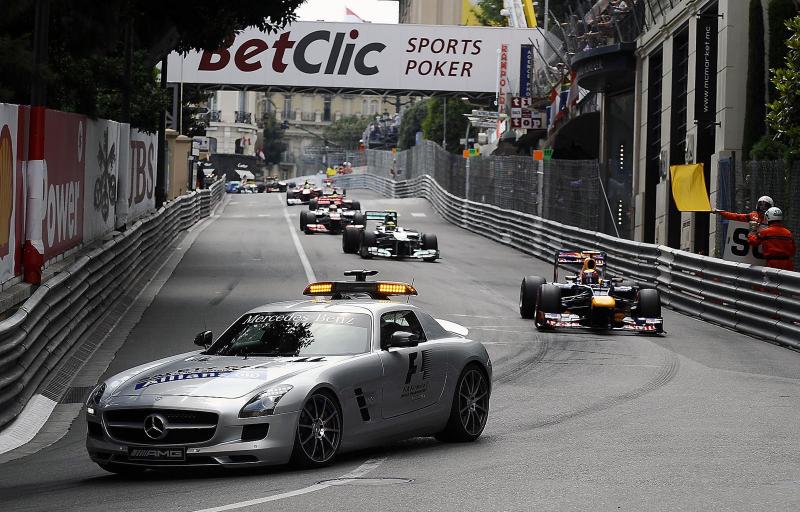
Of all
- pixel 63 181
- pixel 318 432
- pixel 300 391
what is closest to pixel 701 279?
pixel 63 181

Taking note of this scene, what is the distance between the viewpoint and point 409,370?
409 inches

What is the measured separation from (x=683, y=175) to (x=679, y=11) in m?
14.3

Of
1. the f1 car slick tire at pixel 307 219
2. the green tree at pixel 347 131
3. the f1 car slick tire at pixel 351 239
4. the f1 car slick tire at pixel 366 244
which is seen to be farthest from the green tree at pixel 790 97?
the green tree at pixel 347 131

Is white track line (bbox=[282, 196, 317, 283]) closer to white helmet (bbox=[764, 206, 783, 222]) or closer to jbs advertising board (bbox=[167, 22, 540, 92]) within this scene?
white helmet (bbox=[764, 206, 783, 222])

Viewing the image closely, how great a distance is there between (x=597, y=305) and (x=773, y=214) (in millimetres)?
2836

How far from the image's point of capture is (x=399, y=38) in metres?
67.9

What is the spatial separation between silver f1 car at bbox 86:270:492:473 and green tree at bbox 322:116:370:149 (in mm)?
161159

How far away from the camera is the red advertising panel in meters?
15.9

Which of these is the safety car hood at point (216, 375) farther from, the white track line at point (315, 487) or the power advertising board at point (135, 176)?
the power advertising board at point (135, 176)

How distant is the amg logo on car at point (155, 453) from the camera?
8789mm

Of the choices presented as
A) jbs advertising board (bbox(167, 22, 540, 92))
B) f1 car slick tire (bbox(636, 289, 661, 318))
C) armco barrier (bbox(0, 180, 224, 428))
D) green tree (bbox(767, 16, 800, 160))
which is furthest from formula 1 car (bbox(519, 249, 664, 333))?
jbs advertising board (bbox(167, 22, 540, 92))

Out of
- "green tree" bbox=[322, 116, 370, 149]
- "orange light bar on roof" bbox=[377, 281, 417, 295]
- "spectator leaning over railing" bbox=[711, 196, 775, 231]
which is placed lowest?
"orange light bar on roof" bbox=[377, 281, 417, 295]

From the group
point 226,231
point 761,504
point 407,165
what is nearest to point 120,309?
point 761,504

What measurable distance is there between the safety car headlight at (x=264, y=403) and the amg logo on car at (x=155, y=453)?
47 centimetres
